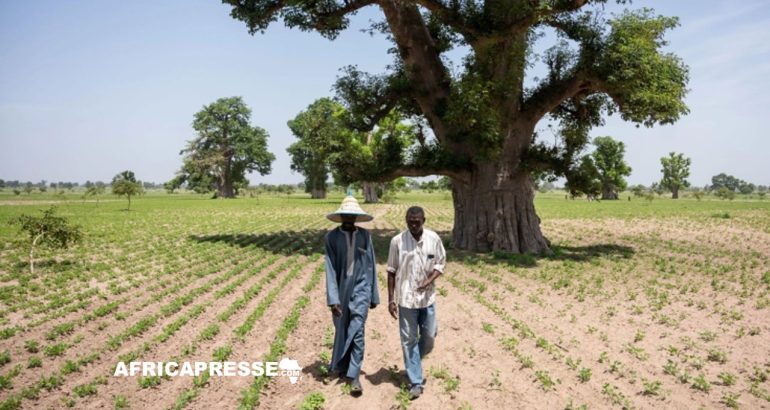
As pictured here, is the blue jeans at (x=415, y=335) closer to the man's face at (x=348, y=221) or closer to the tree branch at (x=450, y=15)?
the man's face at (x=348, y=221)

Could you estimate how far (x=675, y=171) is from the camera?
4149 inches

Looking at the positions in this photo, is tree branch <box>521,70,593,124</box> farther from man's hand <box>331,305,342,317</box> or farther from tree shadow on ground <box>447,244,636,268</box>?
man's hand <box>331,305,342,317</box>

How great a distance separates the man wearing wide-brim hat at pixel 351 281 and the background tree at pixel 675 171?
11465 cm

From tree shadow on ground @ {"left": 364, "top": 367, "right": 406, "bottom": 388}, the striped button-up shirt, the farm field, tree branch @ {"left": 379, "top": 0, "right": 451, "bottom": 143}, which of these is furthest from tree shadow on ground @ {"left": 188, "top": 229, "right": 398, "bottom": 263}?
the striped button-up shirt

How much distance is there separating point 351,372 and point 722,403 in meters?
4.09

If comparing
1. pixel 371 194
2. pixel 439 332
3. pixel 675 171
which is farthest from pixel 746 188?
pixel 439 332

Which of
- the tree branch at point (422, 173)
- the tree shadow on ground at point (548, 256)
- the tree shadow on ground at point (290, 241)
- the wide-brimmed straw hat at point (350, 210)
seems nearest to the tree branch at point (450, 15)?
the tree branch at point (422, 173)

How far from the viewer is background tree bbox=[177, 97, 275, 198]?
3314 inches

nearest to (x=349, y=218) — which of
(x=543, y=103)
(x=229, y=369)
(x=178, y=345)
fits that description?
(x=229, y=369)

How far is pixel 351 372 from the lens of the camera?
5.75 m

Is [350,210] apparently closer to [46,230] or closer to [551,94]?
[46,230]

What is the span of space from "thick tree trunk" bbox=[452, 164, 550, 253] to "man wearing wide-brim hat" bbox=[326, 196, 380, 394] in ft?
38.2

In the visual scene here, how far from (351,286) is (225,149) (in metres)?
85.5

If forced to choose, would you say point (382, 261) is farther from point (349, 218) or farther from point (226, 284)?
point (349, 218)
